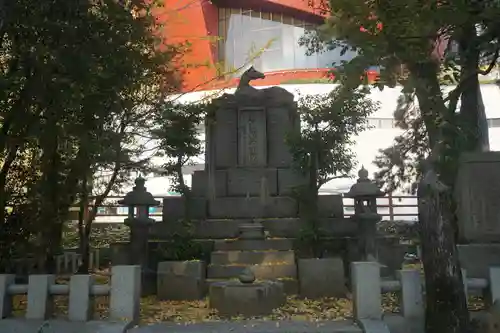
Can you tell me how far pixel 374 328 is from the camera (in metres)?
5.62

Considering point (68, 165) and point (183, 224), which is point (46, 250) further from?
point (183, 224)

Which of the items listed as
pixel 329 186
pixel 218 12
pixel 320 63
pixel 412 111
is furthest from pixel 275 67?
pixel 412 111

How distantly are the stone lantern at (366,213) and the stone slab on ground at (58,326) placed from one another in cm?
481

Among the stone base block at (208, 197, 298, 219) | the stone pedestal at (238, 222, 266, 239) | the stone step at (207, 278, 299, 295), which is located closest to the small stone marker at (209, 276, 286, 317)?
the stone step at (207, 278, 299, 295)

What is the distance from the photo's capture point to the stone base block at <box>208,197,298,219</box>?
34.6 feet

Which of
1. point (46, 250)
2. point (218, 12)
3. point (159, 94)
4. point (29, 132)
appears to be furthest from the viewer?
point (218, 12)

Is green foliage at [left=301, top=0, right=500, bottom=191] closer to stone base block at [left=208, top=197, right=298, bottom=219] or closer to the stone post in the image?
the stone post

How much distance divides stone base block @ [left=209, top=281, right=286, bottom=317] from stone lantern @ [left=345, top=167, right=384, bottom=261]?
2.67m

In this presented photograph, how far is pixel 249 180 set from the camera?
37.4 ft

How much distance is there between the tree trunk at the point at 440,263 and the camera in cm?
534

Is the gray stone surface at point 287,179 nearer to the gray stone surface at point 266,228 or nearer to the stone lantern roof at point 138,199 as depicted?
the gray stone surface at point 266,228

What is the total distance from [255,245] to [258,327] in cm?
298

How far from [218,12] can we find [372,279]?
28.3m

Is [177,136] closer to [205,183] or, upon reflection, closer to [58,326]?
[205,183]
